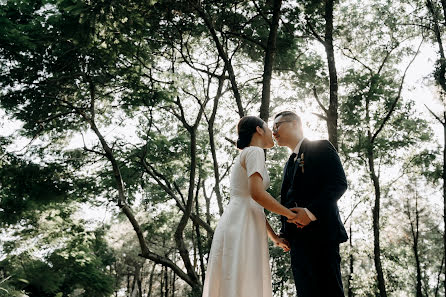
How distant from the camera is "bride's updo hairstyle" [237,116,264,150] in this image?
3070 millimetres

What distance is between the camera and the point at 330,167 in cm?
249

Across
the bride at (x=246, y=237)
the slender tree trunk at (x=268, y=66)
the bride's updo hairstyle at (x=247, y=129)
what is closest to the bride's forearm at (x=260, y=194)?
the bride at (x=246, y=237)

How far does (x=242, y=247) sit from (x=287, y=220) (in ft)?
1.44

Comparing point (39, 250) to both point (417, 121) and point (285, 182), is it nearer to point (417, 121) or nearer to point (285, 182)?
point (285, 182)

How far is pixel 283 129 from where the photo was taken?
298cm

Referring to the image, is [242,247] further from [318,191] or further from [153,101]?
[153,101]

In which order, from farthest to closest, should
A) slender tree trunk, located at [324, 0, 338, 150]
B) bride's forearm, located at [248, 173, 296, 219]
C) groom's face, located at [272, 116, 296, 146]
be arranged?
1. slender tree trunk, located at [324, 0, 338, 150]
2. groom's face, located at [272, 116, 296, 146]
3. bride's forearm, located at [248, 173, 296, 219]

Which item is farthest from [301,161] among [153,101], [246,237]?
[153,101]

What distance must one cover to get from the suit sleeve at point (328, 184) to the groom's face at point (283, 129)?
0.44m

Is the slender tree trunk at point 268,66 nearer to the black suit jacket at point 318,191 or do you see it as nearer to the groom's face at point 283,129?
the groom's face at point 283,129

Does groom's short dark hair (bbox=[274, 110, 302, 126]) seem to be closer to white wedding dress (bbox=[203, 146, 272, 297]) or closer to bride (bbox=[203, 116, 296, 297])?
bride (bbox=[203, 116, 296, 297])

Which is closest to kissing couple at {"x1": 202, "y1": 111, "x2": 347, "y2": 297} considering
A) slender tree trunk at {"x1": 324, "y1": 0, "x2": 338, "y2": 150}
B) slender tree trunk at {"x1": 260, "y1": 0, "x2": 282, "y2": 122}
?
slender tree trunk at {"x1": 260, "y1": 0, "x2": 282, "y2": 122}

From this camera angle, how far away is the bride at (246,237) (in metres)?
2.63

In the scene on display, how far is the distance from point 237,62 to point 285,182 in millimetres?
11628
